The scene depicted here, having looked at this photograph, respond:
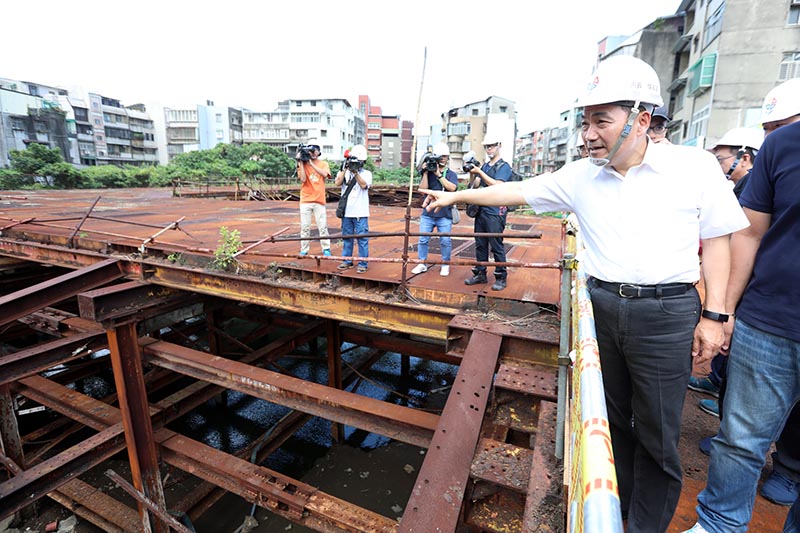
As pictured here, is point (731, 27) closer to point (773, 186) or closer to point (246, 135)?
point (773, 186)

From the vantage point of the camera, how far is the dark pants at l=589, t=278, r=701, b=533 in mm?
1822

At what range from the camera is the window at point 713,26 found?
19888 mm

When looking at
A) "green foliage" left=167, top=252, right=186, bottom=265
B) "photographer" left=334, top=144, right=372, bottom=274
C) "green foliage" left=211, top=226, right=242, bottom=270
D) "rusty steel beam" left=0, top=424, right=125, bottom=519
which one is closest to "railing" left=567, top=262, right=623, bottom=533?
"photographer" left=334, top=144, right=372, bottom=274

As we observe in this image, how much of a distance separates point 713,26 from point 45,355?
2947 centimetres

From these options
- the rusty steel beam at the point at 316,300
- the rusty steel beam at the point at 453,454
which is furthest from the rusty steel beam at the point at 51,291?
the rusty steel beam at the point at 453,454

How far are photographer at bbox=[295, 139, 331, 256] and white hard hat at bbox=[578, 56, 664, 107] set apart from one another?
4194mm

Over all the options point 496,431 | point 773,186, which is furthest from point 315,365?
point 773,186

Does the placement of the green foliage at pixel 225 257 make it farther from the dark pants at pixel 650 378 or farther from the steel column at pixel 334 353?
the dark pants at pixel 650 378

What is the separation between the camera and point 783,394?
173 cm

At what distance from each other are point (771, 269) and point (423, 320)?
2.93 meters

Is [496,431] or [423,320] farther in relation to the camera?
[423,320]

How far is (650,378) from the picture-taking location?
6.13ft

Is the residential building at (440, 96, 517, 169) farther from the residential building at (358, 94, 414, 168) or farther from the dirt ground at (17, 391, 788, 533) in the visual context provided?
the dirt ground at (17, 391, 788, 533)

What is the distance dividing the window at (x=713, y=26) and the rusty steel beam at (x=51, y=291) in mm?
27179
